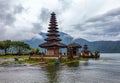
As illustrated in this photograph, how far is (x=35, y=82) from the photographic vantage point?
33.6 meters

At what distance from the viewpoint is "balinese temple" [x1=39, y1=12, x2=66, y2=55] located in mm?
97375

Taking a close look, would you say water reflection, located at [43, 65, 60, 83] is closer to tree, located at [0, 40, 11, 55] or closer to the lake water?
the lake water

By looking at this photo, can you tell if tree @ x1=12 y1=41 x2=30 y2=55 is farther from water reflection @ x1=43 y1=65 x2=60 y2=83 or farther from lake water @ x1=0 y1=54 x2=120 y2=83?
water reflection @ x1=43 y1=65 x2=60 y2=83

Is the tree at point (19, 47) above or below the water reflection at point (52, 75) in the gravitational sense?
above

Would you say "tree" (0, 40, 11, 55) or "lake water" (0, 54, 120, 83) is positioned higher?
"tree" (0, 40, 11, 55)

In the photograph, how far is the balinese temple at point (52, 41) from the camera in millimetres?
97375

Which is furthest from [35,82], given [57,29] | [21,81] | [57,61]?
[57,29]

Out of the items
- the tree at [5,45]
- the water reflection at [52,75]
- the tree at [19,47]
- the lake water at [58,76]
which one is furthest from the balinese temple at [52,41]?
the tree at [19,47]

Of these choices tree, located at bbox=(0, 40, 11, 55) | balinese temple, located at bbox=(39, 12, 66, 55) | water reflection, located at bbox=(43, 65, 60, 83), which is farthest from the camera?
tree, located at bbox=(0, 40, 11, 55)

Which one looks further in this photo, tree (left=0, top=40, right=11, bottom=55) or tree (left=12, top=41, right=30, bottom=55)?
tree (left=12, top=41, right=30, bottom=55)

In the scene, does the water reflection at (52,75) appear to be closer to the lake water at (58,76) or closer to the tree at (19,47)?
the lake water at (58,76)

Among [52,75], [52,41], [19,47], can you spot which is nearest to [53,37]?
[52,41]

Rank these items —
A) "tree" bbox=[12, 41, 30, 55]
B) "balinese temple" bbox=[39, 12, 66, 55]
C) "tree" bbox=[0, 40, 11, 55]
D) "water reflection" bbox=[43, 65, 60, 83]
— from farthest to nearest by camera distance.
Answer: "tree" bbox=[12, 41, 30, 55] → "tree" bbox=[0, 40, 11, 55] → "balinese temple" bbox=[39, 12, 66, 55] → "water reflection" bbox=[43, 65, 60, 83]

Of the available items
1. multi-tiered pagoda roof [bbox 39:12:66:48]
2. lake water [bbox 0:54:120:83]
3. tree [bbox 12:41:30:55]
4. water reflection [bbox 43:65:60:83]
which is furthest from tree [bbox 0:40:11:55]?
water reflection [bbox 43:65:60:83]
